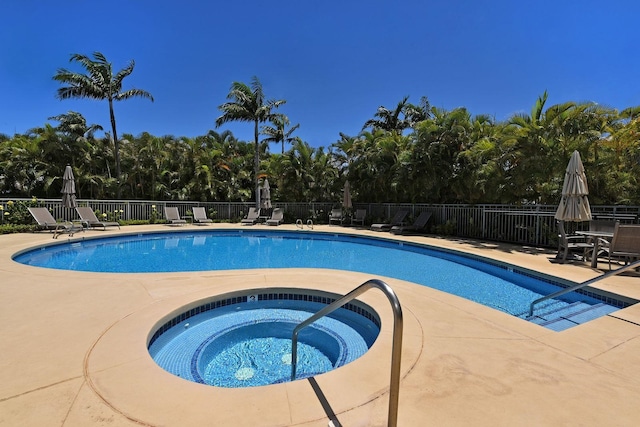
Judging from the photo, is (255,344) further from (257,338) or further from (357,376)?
(357,376)

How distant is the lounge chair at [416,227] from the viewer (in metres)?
13.0

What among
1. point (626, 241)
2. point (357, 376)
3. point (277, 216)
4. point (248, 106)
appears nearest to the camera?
point (357, 376)

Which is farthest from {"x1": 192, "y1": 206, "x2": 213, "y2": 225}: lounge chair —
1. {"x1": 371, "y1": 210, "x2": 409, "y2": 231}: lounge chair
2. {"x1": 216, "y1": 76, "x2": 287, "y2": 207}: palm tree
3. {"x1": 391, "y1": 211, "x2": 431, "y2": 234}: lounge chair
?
{"x1": 391, "y1": 211, "x2": 431, "y2": 234}: lounge chair

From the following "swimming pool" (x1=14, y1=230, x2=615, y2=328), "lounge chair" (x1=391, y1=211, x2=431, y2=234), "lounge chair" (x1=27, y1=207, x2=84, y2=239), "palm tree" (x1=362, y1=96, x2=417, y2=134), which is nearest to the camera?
"swimming pool" (x1=14, y1=230, x2=615, y2=328)

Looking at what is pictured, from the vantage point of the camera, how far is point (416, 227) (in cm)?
1304

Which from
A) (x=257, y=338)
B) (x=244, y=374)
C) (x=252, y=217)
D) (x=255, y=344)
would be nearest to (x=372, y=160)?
(x=252, y=217)

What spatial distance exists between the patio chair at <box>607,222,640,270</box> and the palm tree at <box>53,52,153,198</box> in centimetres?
2146

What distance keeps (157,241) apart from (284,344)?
10.4 meters

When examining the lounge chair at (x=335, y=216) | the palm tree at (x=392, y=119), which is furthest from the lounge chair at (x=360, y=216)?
the palm tree at (x=392, y=119)

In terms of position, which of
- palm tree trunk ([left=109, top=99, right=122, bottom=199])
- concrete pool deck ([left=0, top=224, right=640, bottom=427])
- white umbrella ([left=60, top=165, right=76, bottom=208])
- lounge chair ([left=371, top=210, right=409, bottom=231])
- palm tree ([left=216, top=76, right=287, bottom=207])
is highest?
palm tree ([left=216, top=76, right=287, bottom=207])

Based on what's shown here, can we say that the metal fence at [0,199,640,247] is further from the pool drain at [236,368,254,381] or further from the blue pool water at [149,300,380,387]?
the pool drain at [236,368,254,381]

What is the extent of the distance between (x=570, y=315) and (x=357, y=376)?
12.8ft

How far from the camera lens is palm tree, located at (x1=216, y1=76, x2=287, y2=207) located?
712 inches

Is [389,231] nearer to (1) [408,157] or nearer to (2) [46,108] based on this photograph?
(1) [408,157]
